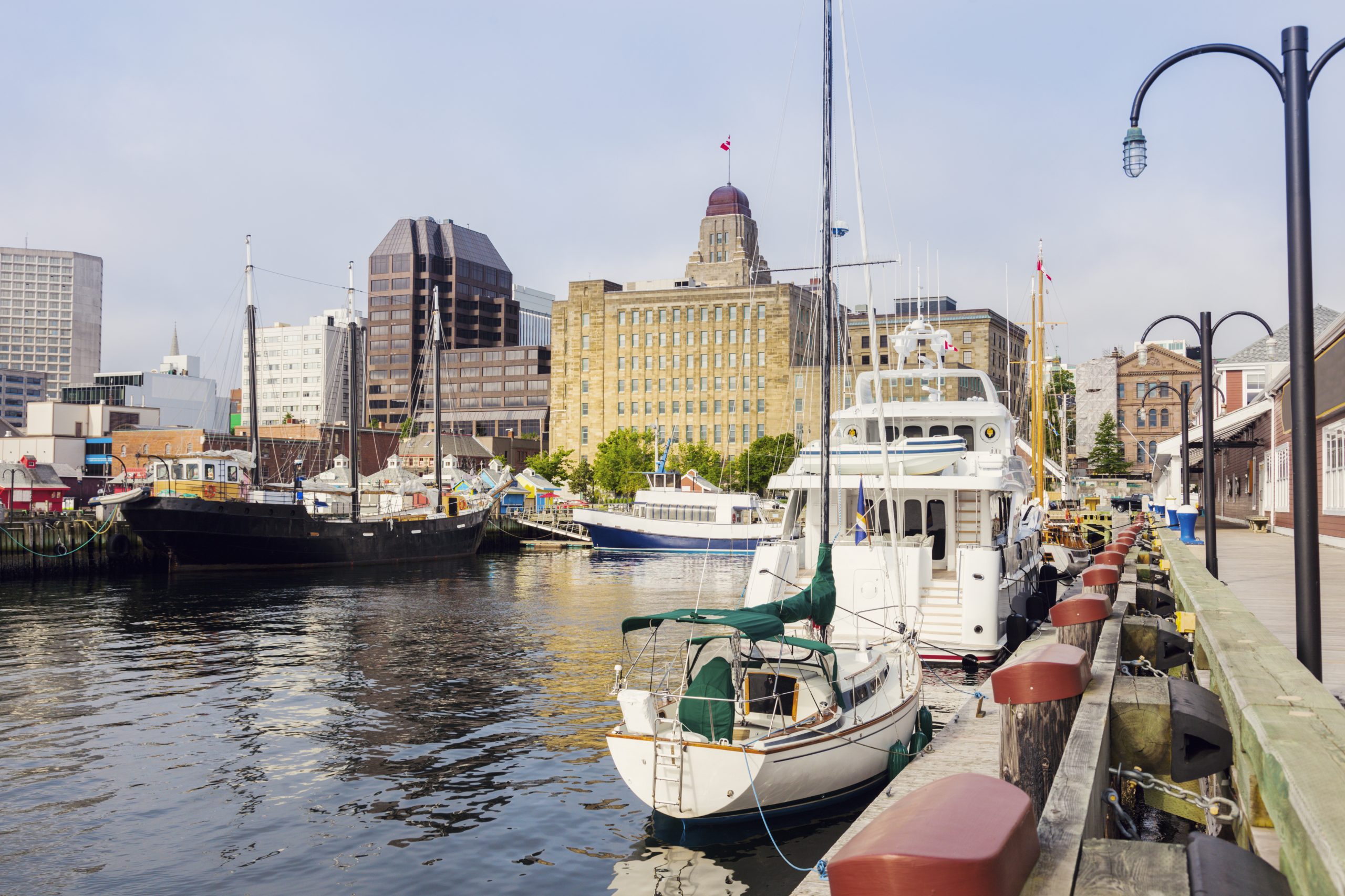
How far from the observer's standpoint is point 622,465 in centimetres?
11188

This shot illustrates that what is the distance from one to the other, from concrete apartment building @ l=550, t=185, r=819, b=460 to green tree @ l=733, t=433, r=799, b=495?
1805 centimetres

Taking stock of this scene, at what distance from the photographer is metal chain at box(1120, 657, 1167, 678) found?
36.7 ft

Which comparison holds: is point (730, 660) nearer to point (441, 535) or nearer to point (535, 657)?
point (535, 657)

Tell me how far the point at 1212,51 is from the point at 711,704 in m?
8.42

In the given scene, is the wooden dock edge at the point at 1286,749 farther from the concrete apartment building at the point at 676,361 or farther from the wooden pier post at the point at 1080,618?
the concrete apartment building at the point at 676,361

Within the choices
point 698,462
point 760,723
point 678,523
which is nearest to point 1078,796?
point 760,723

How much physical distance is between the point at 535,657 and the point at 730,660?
561 inches

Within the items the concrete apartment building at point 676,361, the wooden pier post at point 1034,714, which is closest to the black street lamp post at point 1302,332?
the wooden pier post at point 1034,714

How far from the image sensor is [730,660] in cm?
1324

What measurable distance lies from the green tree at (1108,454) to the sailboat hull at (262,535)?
69983mm

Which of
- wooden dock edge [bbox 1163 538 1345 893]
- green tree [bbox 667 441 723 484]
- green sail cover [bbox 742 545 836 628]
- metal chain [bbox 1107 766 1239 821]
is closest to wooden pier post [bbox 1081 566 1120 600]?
green sail cover [bbox 742 545 836 628]

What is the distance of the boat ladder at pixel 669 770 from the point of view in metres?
11.5

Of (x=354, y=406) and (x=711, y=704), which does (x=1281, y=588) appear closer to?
(x=711, y=704)

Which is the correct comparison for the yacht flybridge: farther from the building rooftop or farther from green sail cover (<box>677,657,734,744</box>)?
the building rooftop
